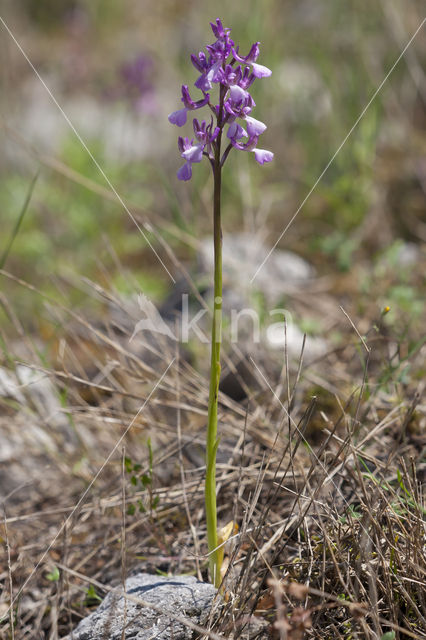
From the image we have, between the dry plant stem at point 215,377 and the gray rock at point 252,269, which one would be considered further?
the gray rock at point 252,269

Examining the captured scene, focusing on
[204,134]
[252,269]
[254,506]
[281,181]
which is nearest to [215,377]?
[254,506]

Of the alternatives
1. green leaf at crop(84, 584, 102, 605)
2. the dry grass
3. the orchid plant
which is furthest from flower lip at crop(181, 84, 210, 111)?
green leaf at crop(84, 584, 102, 605)

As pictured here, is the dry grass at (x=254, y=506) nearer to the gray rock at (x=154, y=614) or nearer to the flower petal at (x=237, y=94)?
the gray rock at (x=154, y=614)

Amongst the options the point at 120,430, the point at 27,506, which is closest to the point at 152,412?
the point at 120,430

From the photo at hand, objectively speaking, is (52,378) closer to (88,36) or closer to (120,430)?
(120,430)

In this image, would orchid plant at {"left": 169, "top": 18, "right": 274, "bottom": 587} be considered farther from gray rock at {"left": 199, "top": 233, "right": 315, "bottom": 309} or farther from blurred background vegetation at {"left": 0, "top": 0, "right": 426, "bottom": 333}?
gray rock at {"left": 199, "top": 233, "right": 315, "bottom": 309}

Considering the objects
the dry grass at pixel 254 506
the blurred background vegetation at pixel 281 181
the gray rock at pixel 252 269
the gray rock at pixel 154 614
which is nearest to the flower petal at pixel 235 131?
the dry grass at pixel 254 506

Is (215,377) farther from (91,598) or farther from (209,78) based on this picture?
(91,598)
